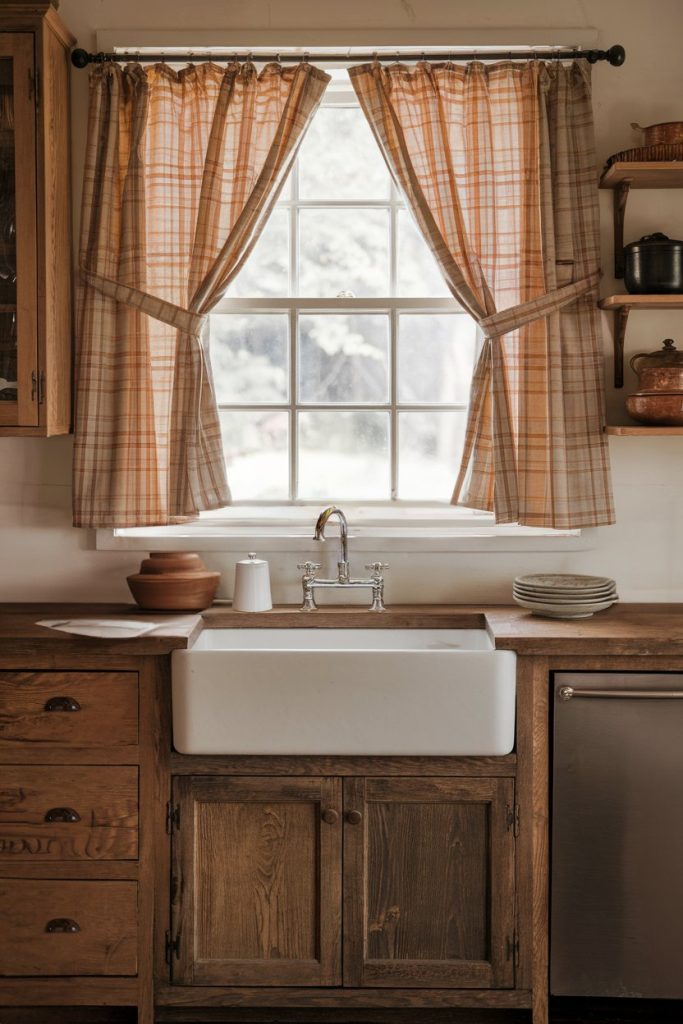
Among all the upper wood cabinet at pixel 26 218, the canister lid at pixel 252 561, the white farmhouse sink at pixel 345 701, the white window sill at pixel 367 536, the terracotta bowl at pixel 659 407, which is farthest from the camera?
the white window sill at pixel 367 536

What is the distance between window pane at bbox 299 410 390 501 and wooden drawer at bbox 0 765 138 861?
3.62 feet

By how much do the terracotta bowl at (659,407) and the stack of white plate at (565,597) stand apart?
0.47 m

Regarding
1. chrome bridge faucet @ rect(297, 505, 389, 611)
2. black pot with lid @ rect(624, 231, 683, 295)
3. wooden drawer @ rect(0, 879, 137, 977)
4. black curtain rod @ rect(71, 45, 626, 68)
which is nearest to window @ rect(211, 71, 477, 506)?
black curtain rod @ rect(71, 45, 626, 68)

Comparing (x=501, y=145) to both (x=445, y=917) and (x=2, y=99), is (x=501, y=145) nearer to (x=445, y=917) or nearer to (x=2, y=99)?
(x=2, y=99)

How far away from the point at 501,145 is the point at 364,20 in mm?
561

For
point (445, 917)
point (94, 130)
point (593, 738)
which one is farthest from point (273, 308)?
point (445, 917)

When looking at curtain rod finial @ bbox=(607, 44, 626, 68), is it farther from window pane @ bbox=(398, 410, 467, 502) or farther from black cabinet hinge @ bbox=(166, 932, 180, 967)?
black cabinet hinge @ bbox=(166, 932, 180, 967)

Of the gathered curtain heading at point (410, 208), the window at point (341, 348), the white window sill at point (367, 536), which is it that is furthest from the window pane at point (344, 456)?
the gathered curtain heading at point (410, 208)

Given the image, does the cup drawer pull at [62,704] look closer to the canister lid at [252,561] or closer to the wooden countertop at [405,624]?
the wooden countertop at [405,624]

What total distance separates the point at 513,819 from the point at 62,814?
1.13 m

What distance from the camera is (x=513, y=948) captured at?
2420 mm

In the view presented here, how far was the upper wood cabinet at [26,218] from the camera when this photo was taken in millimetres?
2576

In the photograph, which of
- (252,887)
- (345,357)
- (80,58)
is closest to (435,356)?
(345,357)

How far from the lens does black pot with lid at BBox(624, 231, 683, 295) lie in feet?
8.88
